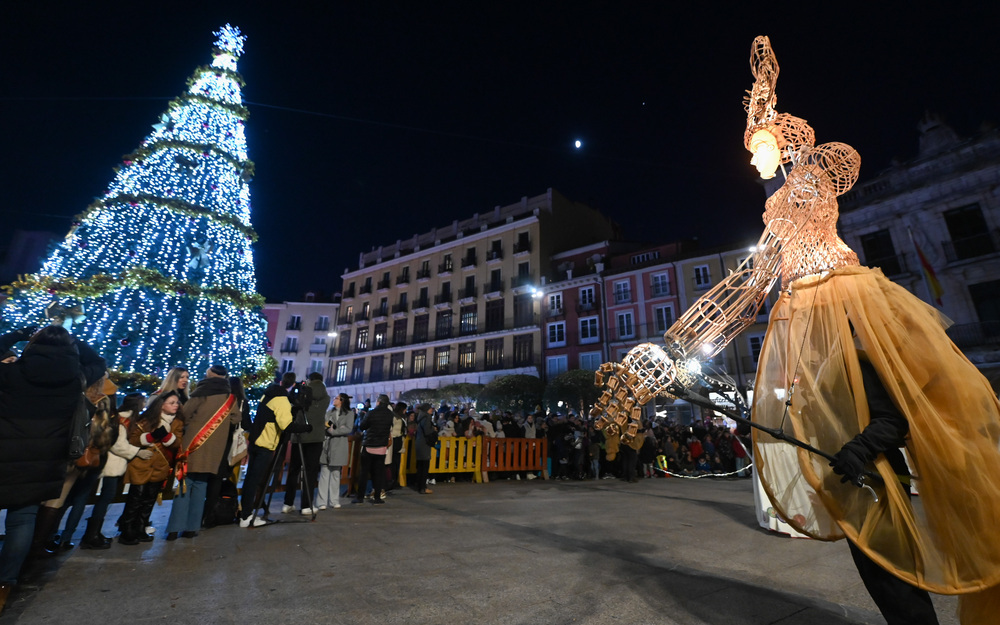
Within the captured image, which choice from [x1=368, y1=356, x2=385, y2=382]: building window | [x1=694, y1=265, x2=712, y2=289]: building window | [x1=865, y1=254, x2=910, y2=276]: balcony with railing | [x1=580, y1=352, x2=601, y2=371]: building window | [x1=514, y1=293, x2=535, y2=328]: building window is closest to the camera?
[x1=865, y1=254, x2=910, y2=276]: balcony with railing

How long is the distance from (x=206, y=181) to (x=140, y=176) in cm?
154

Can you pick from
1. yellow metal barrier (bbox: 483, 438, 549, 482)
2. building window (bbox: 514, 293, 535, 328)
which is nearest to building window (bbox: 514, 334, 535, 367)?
building window (bbox: 514, 293, 535, 328)

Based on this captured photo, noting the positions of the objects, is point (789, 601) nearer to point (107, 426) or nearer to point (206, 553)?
point (206, 553)

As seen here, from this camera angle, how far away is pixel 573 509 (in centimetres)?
677

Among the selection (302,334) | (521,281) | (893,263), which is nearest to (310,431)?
(893,263)

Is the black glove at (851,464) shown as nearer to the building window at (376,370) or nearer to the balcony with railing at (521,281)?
the balcony with railing at (521,281)

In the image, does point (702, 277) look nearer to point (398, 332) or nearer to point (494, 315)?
point (494, 315)

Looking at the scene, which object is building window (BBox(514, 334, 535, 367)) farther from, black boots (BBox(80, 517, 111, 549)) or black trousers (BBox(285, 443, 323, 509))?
black boots (BBox(80, 517, 111, 549))

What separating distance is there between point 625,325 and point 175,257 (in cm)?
2704

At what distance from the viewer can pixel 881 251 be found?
2152 cm

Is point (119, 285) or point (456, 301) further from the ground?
point (456, 301)

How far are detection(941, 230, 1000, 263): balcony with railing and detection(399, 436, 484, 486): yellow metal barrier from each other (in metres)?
24.0

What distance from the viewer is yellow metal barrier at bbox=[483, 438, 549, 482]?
36.9 ft

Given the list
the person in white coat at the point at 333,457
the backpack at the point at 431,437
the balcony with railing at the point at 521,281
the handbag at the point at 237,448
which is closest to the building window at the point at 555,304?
the balcony with railing at the point at 521,281
